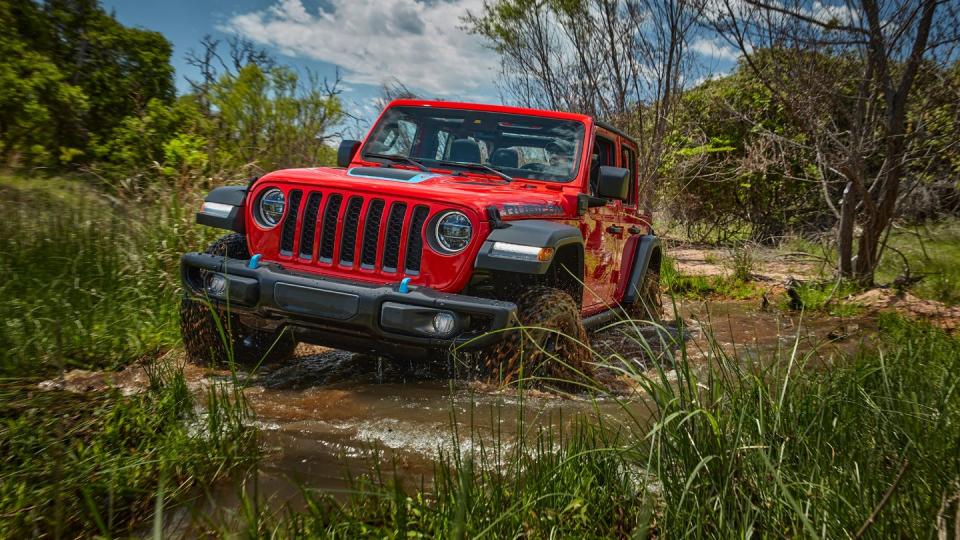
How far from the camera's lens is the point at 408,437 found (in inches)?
132

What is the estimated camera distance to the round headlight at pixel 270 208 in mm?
4102

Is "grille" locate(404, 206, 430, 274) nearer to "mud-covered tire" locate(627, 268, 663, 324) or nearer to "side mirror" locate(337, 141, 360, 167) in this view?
"side mirror" locate(337, 141, 360, 167)

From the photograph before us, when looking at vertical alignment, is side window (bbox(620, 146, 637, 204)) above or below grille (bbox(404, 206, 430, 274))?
above

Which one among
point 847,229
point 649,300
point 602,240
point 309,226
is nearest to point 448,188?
point 309,226

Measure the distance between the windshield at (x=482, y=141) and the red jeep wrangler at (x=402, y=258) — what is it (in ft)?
0.09

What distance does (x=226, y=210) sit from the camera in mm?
4238

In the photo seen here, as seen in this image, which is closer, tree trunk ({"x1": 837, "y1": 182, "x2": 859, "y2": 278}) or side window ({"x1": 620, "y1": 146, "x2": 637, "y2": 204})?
side window ({"x1": 620, "y1": 146, "x2": 637, "y2": 204})

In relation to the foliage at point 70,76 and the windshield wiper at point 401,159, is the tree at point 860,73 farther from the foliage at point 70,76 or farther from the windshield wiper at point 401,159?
the foliage at point 70,76

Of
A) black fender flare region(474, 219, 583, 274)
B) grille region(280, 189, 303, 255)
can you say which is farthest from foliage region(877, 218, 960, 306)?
grille region(280, 189, 303, 255)

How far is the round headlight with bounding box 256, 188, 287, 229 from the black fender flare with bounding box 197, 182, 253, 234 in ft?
0.48

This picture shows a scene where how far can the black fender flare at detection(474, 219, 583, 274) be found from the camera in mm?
3572

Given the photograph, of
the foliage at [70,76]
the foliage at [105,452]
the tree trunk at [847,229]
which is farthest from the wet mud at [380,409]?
the foliage at [70,76]

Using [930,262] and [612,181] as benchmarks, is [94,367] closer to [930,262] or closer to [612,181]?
[612,181]

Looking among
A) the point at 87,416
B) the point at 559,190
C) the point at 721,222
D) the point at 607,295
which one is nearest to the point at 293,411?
the point at 87,416
